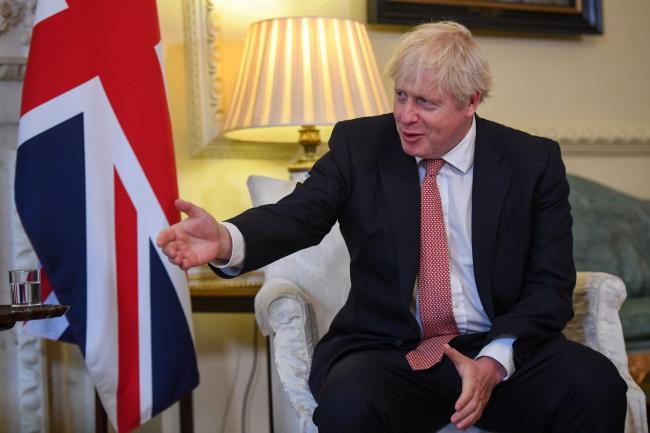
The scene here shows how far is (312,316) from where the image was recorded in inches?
91.2

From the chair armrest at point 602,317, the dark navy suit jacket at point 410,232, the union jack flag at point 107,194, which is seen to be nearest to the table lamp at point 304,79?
the union jack flag at point 107,194

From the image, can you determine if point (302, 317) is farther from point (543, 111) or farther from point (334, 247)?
point (543, 111)

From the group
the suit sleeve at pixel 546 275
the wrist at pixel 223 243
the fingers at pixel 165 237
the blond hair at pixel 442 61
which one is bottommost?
the suit sleeve at pixel 546 275

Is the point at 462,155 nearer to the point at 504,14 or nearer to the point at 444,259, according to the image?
the point at 444,259

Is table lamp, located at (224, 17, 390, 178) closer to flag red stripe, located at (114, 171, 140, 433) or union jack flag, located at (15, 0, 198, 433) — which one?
union jack flag, located at (15, 0, 198, 433)

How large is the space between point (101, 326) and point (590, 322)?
1.28 meters

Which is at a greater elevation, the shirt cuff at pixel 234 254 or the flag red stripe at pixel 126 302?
the shirt cuff at pixel 234 254

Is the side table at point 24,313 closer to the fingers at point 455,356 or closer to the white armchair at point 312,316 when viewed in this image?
the white armchair at point 312,316

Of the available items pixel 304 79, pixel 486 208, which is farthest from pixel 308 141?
pixel 486 208

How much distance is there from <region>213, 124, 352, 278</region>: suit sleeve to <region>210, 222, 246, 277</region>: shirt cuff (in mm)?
10

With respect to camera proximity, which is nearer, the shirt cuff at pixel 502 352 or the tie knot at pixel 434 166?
the shirt cuff at pixel 502 352

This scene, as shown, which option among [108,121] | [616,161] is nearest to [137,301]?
[108,121]

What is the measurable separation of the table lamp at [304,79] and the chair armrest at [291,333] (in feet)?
2.56

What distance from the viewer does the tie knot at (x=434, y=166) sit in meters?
2.12
